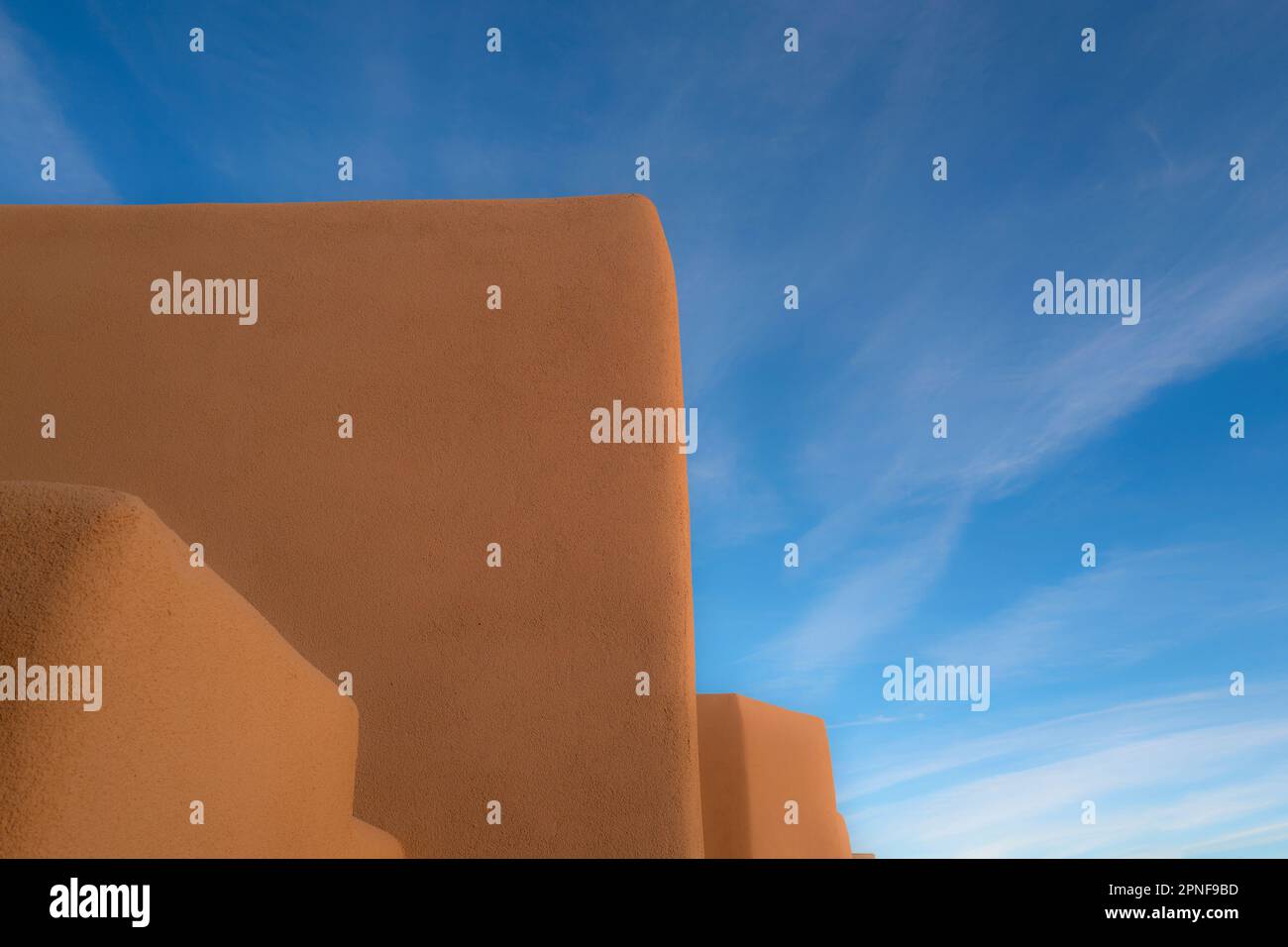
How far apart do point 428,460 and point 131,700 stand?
3.21 metres

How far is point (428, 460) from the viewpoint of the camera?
5797 mm

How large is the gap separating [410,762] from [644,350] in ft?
9.76

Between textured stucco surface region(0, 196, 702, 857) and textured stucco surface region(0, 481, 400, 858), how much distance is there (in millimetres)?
1724

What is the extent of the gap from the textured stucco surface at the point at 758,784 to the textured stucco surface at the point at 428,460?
5.01 m

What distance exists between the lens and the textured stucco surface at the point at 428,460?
5.14 m

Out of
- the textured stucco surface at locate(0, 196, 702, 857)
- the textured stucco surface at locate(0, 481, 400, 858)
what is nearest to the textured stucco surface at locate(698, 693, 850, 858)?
the textured stucco surface at locate(0, 196, 702, 857)

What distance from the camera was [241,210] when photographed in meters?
6.71
